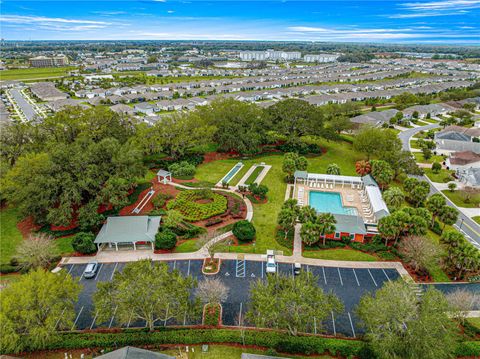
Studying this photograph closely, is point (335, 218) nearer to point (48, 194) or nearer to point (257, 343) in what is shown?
point (257, 343)

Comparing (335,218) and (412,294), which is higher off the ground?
(412,294)

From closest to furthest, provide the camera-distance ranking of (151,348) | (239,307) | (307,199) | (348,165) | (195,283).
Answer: (151,348) < (195,283) < (239,307) < (307,199) < (348,165)

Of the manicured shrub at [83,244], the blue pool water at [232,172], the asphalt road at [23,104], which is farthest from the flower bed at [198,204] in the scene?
the asphalt road at [23,104]

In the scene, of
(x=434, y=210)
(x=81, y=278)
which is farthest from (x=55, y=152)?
(x=434, y=210)

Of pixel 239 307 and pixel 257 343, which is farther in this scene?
pixel 239 307

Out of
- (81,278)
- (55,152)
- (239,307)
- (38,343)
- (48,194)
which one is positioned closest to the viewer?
(38,343)

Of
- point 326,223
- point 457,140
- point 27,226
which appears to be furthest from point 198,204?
point 457,140
